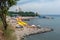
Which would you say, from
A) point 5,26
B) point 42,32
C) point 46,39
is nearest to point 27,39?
point 46,39

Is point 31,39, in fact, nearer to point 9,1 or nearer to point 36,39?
point 36,39

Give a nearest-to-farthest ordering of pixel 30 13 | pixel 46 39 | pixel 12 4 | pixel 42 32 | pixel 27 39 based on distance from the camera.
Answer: pixel 12 4
pixel 27 39
pixel 46 39
pixel 42 32
pixel 30 13

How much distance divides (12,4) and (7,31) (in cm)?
263

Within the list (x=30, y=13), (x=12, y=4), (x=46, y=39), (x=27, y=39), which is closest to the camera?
(x=12, y=4)

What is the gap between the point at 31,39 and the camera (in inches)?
1495

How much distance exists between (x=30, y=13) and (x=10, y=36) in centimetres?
14561

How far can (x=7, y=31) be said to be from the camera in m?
19.2

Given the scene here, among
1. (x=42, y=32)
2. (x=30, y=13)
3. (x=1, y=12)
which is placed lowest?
(x=30, y=13)

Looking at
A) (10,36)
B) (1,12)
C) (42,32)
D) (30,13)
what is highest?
(1,12)

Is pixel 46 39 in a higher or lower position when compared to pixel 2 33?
lower

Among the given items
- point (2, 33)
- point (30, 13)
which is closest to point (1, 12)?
point (2, 33)

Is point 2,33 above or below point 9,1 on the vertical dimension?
below

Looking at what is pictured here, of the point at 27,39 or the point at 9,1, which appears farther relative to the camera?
the point at 27,39

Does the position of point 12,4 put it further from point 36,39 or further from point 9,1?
point 36,39
